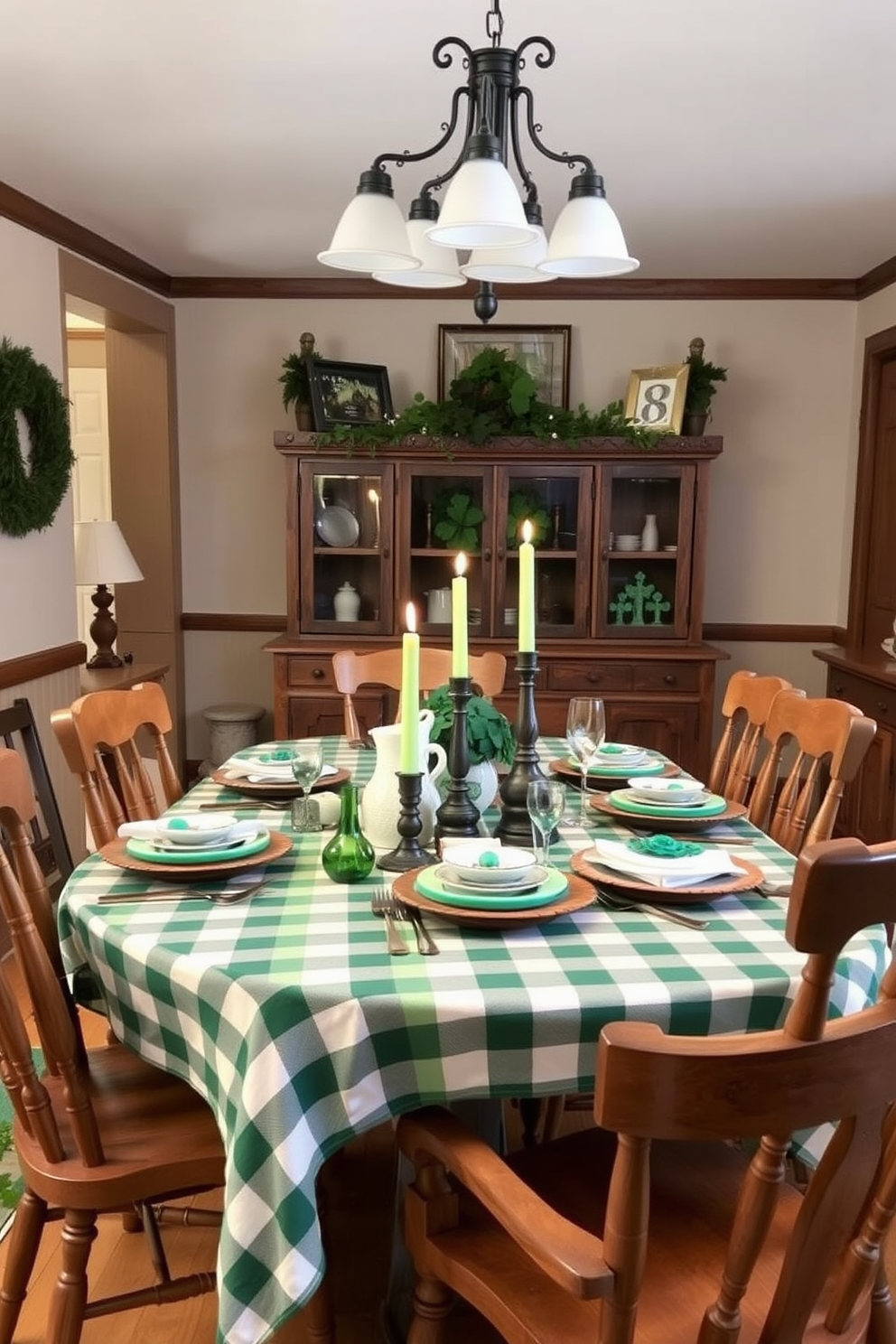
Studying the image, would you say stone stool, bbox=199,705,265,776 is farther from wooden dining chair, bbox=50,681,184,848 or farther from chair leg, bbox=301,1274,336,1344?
chair leg, bbox=301,1274,336,1344

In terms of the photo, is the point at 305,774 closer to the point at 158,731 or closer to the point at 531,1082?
the point at 158,731

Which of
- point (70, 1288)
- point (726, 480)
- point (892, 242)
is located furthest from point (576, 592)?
point (70, 1288)

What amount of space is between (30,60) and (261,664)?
2.77 meters

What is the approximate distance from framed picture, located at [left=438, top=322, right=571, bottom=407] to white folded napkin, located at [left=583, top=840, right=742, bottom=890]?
3.13 meters

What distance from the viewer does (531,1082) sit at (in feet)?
4.09

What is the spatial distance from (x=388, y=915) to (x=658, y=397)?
3208 mm

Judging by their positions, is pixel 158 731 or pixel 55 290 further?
pixel 55 290

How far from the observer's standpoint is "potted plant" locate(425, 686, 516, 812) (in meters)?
1.84

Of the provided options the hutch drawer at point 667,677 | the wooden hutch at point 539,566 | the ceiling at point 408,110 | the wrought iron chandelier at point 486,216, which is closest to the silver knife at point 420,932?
the wrought iron chandelier at point 486,216

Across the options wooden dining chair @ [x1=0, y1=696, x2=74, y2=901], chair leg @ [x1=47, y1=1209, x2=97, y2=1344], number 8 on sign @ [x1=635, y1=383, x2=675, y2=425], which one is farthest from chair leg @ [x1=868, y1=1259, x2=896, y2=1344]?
number 8 on sign @ [x1=635, y1=383, x2=675, y2=425]

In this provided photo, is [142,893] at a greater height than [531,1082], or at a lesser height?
greater

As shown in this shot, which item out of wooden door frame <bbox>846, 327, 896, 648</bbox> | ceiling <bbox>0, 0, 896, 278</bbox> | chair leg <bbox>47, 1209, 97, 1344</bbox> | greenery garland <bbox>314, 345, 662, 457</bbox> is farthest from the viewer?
wooden door frame <bbox>846, 327, 896, 648</bbox>

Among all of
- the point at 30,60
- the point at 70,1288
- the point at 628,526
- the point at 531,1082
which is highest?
the point at 30,60

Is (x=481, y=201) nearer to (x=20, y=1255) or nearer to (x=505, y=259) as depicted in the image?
(x=505, y=259)
